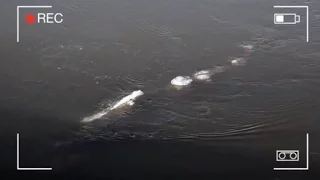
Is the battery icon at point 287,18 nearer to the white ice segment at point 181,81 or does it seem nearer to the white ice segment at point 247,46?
the white ice segment at point 247,46

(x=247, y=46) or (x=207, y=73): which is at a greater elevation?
(x=247, y=46)

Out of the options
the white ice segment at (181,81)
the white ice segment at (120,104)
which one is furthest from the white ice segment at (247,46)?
the white ice segment at (120,104)

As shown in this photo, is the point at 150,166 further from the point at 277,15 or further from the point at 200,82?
the point at 277,15

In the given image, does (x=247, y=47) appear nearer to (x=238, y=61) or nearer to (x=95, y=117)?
(x=238, y=61)

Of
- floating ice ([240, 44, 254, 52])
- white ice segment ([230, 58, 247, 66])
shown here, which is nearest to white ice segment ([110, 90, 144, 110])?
white ice segment ([230, 58, 247, 66])

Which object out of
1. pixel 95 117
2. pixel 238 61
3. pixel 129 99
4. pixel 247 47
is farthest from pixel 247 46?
pixel 95 117

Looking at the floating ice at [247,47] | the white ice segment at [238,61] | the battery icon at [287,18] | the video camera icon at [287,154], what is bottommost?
the video camera icon at [287,154]

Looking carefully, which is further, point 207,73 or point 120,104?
point 207,73
